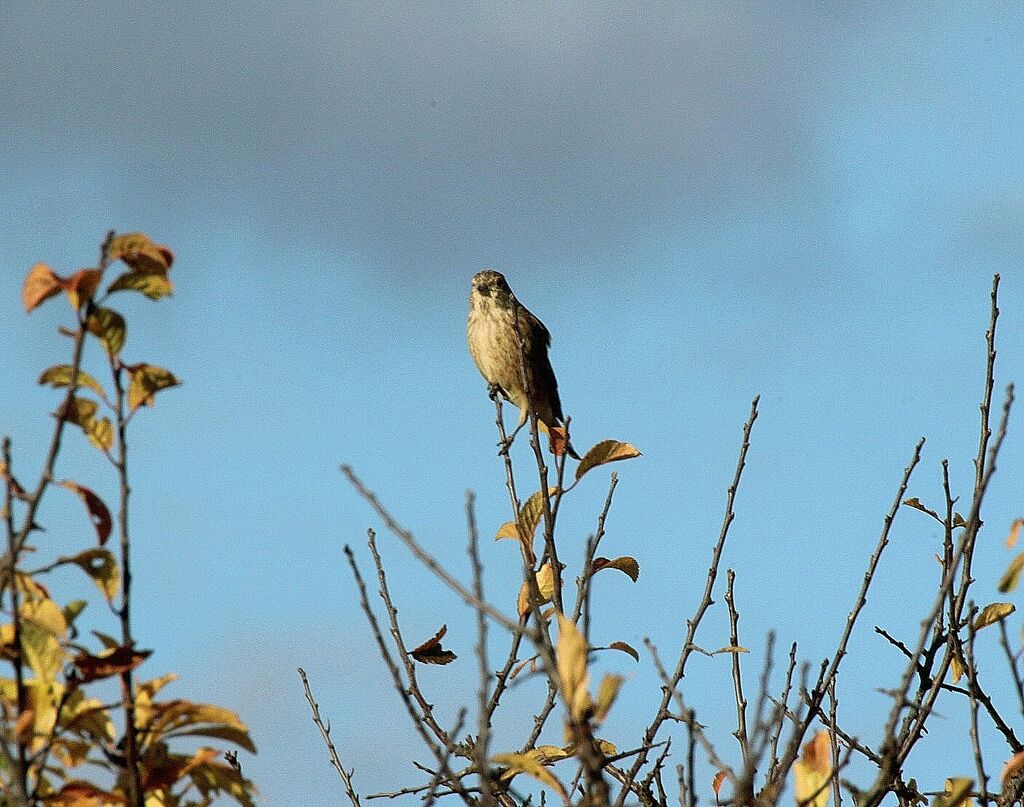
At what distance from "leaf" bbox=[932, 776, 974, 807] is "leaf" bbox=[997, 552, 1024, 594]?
324mm

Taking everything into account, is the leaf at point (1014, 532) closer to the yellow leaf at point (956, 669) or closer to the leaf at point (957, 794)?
the leaf at point (957, 794)

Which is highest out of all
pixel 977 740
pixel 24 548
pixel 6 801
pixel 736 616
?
pixel 736 616

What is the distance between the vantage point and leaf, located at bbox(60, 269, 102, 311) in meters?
2.56

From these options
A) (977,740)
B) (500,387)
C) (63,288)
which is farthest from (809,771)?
(500,387)

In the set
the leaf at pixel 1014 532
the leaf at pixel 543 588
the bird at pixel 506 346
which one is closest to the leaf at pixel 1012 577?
the leaf at pixel 1014 532

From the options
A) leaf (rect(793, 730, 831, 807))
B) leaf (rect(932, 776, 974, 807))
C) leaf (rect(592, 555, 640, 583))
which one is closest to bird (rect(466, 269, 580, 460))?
leaf (rect(592, 555, 640, 583))

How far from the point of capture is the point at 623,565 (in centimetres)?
483

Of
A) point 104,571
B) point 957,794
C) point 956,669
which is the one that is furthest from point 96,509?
point 956,669

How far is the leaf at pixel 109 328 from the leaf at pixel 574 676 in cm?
103

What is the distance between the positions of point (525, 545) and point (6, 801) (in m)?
2.37

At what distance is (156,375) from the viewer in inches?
104

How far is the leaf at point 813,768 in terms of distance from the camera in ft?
8.71

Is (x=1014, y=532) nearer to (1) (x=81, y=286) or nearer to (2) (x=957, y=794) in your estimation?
(2) (x=957, y=794)

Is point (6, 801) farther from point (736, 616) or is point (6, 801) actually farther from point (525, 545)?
point (736, 616)
